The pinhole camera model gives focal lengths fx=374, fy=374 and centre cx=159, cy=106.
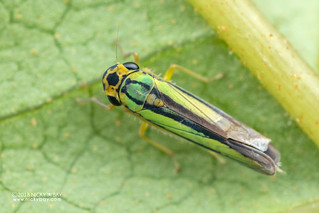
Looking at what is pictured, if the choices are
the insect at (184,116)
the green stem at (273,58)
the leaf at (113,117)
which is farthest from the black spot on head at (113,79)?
the green stem at (273,58)

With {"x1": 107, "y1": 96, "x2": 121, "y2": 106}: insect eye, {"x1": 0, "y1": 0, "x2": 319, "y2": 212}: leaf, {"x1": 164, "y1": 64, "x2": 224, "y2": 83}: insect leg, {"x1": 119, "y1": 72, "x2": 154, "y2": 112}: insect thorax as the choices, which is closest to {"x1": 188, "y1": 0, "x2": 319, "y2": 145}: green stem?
{"x1": 0, "y1": 0, "x2": 319, "y2": 212}: leaf

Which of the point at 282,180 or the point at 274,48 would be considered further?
the point at 282,180

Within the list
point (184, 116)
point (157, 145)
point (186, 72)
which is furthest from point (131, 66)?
point (157, 145)

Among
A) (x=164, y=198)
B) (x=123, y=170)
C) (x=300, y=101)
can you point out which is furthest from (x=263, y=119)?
(x=123, y=170)

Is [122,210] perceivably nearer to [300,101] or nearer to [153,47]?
[153,47]

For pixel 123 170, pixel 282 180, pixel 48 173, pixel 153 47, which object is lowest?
pixel 48 173

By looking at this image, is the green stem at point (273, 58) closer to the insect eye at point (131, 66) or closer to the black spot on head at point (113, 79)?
the insect eye at point (131, 66)

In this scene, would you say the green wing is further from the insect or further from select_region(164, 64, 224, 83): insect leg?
select_region(164, 64, 224, 83): insect leg
